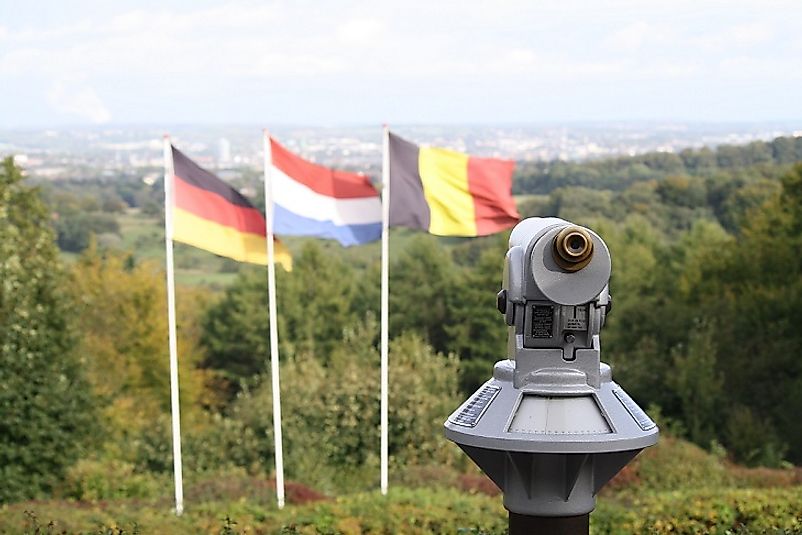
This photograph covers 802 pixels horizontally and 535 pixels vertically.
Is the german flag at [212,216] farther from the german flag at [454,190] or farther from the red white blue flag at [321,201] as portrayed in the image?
the german flag at [454,190]

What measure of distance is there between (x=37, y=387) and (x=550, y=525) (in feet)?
65.5

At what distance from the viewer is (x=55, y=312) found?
25.9m

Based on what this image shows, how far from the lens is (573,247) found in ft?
15.6

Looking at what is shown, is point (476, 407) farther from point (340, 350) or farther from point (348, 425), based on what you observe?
point (340, 350)

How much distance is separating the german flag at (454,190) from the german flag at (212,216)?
Result: 2.06 m

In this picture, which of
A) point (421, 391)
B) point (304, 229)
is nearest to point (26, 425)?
point (421, 391)

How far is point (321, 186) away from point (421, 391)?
26.7ft

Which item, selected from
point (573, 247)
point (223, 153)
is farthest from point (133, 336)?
point (223, 153)

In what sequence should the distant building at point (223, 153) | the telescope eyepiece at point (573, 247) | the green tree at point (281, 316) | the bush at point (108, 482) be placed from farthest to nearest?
the distant building at point (223, 153) → the green tree at point (281, 316) → the bush at point (108, 482) → the telescope eyepiece at point (573, 247)

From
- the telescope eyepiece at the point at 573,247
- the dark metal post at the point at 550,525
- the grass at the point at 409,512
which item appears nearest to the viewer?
the telescope eyepiece at the point at 573,247

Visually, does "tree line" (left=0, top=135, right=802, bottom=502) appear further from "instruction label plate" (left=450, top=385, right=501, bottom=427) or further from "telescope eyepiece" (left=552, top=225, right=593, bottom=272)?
"telescope eyepiece" (left=552, top=225, right=593, bottom=272)

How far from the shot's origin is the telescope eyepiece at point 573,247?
4727mm

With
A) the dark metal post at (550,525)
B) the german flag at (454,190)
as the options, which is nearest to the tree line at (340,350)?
the german flag at (454,190)

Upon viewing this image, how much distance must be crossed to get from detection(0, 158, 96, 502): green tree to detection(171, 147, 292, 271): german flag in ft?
26.8
